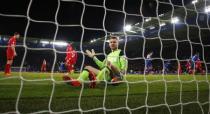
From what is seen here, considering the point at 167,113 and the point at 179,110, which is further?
the point at 179,110

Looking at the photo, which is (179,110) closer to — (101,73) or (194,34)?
(101,73)

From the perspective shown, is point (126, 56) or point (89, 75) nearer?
point (89, 75)

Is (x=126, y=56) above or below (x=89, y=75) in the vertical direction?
below

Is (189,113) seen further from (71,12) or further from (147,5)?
(71,12)

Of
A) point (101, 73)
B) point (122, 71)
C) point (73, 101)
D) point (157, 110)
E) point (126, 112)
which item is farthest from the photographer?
point (122, 71)

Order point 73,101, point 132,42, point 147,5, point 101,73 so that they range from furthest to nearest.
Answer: point 132,42 → point 147,5 → point 101,73 → point 73,101

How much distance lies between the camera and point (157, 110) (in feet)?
8.51

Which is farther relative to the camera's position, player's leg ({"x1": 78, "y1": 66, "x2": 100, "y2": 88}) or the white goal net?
player's leg ({"x1": 78, "y1": 66, "x2": 100, "y2": 88})

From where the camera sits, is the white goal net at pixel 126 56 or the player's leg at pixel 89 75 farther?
the player's leg at pixel 89 75

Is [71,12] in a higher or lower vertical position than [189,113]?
higher

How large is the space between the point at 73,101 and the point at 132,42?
1879 cm

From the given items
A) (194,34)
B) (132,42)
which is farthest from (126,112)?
(132,42)

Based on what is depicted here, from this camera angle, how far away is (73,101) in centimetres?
286

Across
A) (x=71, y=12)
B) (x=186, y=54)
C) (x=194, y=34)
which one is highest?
(x=71, y=12)
